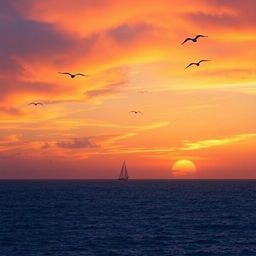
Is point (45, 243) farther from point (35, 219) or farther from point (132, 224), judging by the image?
point (35, 219)

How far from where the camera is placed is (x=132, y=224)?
384ft

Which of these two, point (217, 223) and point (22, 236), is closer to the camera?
point (22, 236)

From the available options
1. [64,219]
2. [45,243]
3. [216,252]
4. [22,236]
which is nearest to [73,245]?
[45,243]

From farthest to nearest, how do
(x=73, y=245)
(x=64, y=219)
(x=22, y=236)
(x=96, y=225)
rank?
(x=64, y=219) < (x=96, y=225) < (x=22, y=236) < (x=73, y=245)

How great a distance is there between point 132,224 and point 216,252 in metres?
39.2

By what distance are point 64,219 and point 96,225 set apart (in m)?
16.4

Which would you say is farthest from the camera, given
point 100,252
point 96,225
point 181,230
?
point 96,225

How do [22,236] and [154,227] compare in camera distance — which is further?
[154,227]

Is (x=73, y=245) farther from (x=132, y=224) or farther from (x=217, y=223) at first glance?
(x=217, y=223)

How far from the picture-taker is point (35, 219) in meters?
128

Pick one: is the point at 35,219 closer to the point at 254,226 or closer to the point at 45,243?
the point at 45,243

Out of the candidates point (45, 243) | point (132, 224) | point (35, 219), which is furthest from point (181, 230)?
point (35, 219)

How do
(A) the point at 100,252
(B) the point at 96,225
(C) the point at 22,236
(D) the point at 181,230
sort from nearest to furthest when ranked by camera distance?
1. (A) the point at 100,252
2. (C) the point at 22,236
3. (D) the point at 181,230
4. (B) the point at 96,225

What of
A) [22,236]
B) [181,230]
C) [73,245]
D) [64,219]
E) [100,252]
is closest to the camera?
[100,252]
